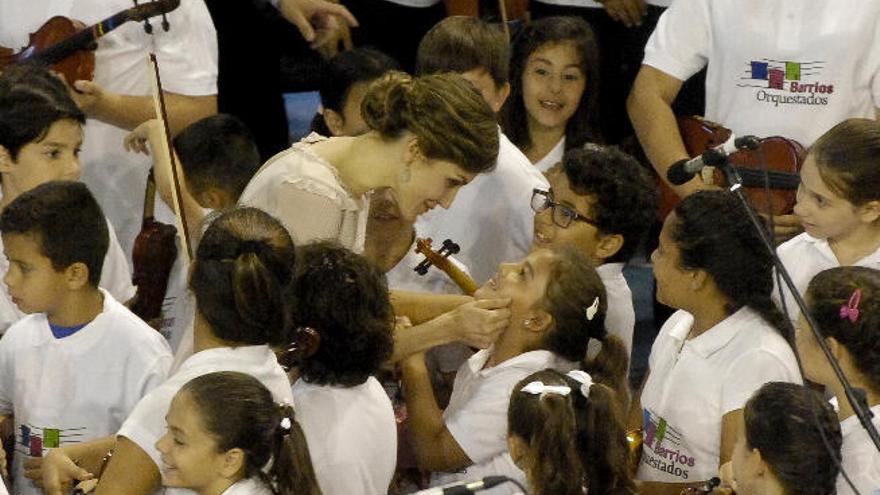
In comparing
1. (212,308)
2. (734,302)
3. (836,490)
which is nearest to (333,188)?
(212,308)

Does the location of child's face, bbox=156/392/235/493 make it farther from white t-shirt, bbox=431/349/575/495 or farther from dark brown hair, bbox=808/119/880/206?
dark brown hair, bbox=808/119/880/206

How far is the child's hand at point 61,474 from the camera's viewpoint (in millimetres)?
3883

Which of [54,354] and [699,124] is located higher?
[54,354]

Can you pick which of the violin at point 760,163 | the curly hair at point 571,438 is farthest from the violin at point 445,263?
the curly hair at point 571,438

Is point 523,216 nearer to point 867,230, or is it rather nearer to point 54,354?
point 867,230

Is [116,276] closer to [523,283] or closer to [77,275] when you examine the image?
[77,275]

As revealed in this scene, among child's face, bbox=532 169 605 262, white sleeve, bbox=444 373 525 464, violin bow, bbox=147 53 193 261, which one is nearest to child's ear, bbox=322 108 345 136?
child's face, bbox=532 169 605 262

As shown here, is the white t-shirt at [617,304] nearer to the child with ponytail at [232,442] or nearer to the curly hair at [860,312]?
the curly hair at [860,312]

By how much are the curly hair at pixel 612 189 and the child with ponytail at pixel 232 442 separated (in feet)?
4.84

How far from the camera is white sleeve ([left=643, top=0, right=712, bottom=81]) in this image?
535cm

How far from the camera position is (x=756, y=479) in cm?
349

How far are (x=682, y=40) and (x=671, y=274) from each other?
4.54 feet

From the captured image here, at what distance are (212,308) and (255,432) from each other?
28 cm

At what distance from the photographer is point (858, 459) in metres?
3.67
